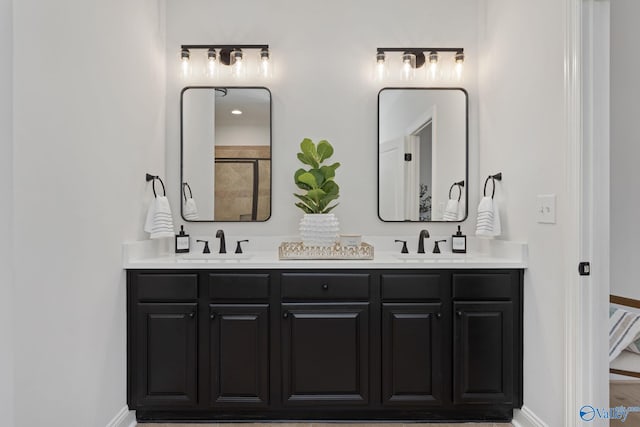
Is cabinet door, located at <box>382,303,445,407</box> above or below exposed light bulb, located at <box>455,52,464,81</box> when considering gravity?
below

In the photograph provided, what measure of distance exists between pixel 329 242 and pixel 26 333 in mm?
1477

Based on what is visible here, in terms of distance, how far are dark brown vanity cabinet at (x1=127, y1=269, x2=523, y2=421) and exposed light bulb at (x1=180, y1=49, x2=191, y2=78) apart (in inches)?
53.8

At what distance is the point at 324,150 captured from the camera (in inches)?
99.9

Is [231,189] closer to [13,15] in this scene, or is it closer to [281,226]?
[281,226]

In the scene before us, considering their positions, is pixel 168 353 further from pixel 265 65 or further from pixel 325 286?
pixel 265 65

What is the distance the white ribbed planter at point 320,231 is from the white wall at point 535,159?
1021 mm

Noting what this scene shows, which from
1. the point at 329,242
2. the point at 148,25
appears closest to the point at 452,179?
the point at 329,242

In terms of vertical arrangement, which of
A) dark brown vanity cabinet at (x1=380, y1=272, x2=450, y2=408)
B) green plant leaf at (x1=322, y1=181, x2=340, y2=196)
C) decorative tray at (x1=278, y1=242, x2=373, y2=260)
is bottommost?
dark brown vanity cabinet at (x1=380, y1=272, x2=450, y2=408)

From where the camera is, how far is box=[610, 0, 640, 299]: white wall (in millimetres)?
2549

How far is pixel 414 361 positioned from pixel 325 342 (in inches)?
18.8

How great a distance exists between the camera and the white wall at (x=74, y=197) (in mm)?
1409

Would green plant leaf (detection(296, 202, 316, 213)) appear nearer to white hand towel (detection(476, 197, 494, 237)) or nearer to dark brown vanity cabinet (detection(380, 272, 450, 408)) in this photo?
dark brown vanity cabinet (detection(380, 272, 450, 408))

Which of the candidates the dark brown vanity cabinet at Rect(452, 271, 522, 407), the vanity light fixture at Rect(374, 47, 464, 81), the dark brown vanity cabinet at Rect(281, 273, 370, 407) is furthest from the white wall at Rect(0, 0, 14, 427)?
the vanity light fixture at Rect(374, 47, 464, 81)

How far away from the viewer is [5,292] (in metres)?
1.32
